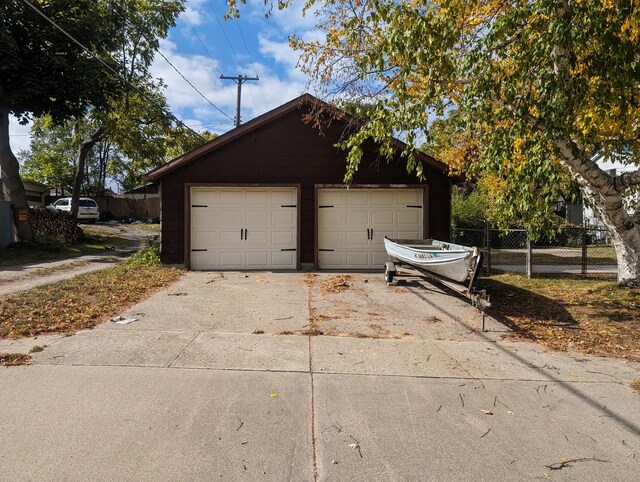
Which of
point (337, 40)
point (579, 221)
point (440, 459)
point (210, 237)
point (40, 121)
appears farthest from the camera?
point (579, 221)

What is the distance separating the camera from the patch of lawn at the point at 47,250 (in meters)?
14.2

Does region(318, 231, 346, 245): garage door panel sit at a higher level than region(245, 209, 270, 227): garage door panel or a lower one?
lower

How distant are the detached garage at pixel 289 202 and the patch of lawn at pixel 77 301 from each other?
66.5 inches

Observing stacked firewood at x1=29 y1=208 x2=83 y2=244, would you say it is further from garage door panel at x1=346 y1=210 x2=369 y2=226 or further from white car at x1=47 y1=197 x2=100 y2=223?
garage door panel at x1=346 y1=210 x2=369 y2=226

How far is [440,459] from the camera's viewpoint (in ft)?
10.1

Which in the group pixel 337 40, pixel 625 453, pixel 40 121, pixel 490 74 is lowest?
pixel 625 453

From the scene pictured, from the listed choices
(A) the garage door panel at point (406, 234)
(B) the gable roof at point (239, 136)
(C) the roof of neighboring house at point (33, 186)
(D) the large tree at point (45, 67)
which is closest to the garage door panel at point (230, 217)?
(B) the gable roof at point (239, 136)

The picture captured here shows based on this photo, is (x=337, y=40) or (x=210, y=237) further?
(x=210, y=237)

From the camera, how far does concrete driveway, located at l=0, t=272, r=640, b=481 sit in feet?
9.73

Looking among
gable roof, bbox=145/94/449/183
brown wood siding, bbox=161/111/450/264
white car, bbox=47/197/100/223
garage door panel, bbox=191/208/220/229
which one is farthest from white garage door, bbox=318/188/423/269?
white car, bbox=47/197/100/223

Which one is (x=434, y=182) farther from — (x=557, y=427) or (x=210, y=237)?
(x=557, y=427)

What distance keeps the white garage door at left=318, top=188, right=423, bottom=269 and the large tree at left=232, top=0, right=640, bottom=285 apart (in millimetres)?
3905

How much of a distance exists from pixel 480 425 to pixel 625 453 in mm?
976

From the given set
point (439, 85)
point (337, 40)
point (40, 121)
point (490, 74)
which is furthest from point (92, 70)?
point (490, 74)
